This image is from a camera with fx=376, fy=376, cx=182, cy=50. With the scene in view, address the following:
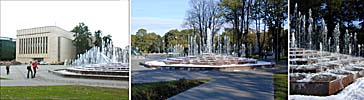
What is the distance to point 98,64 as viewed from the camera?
22.4 feet

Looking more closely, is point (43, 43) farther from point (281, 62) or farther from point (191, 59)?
point (281, 62)

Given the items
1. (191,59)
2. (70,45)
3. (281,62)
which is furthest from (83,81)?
(281,62)

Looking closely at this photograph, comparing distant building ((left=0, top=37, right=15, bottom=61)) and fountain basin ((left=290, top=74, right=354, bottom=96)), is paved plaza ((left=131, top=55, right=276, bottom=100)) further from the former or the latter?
distant building ((left=0, top=37, right=15, bottom=61))

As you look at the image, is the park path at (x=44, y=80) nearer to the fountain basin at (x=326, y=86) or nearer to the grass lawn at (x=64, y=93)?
the grass lawn at (x=64, y=93)

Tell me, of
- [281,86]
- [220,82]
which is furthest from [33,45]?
Answer: [281,86]

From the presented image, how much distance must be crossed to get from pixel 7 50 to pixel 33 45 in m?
0.49

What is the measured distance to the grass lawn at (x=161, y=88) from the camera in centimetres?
636

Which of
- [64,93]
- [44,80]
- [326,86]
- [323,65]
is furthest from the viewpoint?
[44,80]

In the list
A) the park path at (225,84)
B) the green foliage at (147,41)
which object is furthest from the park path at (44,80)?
the green foliage at (147,41)

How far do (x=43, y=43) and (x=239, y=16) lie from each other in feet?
11.6

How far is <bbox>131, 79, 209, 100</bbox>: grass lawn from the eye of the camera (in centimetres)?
636

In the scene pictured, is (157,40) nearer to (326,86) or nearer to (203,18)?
(203,18)

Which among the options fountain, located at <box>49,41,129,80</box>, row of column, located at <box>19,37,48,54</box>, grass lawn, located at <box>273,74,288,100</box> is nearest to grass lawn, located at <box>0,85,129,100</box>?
fountain, located at <box>49,41,129,80</box>

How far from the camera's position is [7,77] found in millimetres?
6785
